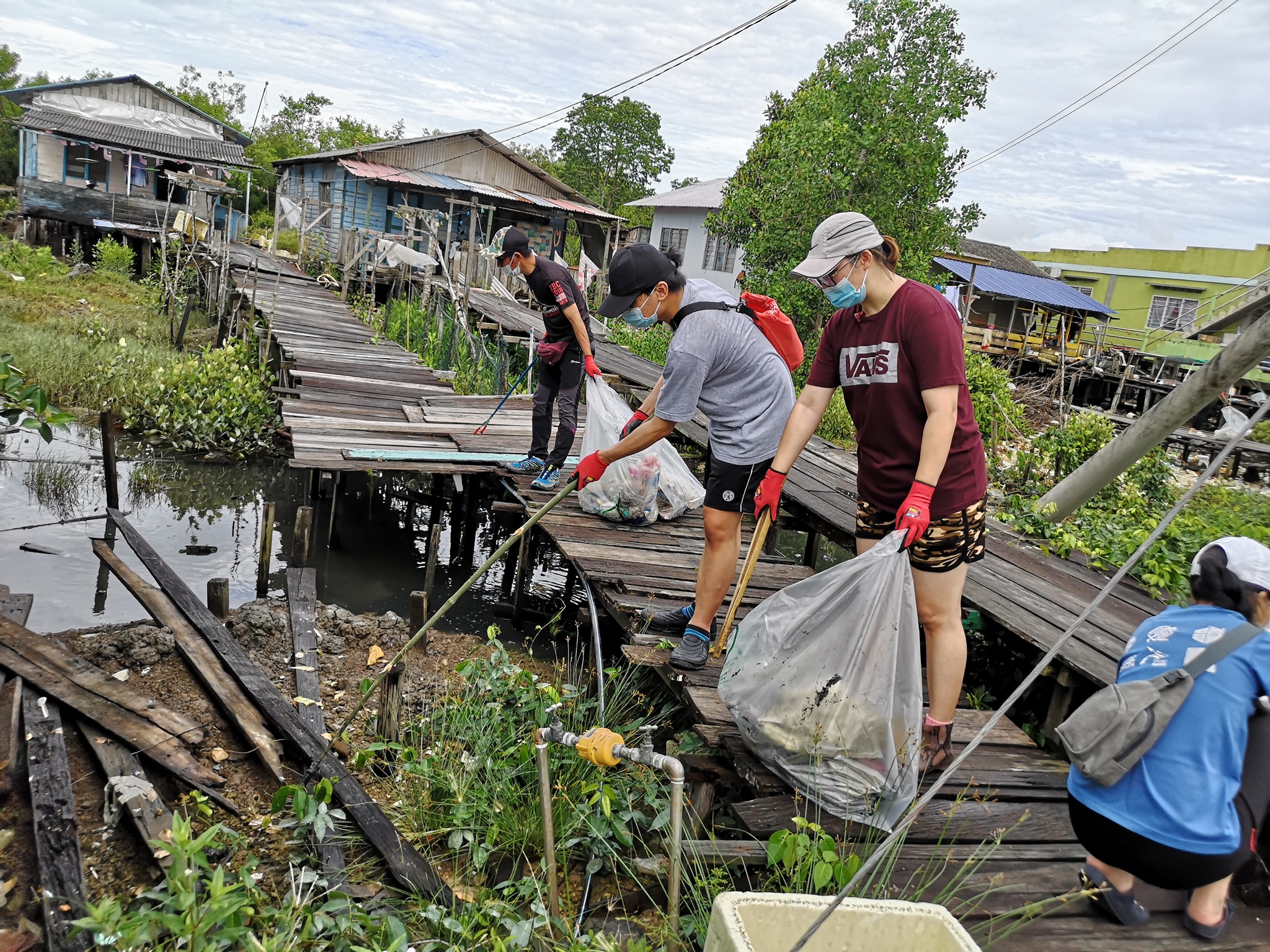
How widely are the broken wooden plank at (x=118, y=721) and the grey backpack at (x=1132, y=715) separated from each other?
10.2 feet

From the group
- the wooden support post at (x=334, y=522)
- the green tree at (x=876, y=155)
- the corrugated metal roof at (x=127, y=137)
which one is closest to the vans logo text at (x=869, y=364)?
the wooden support post at (x=334, y=522)

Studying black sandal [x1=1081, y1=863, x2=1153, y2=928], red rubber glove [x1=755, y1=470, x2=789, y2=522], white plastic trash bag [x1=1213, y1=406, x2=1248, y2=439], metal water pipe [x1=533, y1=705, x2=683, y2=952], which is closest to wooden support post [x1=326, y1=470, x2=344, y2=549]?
red rubber glove [x1=755, y1=470, x2=789, y2=522]

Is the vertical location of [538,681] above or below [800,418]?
below

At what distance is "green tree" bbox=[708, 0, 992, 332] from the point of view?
40.8 feet

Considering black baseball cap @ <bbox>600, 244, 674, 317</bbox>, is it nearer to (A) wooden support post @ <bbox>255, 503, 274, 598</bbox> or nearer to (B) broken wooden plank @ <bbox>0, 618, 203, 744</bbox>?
(B) broken wooden plank @ <bbox>0, 618, 203, 744</bbox>

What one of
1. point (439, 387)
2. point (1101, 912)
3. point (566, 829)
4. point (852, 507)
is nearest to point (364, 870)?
point (566, 829)

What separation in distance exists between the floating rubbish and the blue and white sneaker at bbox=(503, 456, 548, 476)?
389cm

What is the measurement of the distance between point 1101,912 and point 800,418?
1730mm

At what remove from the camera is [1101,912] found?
8.50 ft

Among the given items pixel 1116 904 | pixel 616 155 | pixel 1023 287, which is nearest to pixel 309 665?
pixel 1116 904

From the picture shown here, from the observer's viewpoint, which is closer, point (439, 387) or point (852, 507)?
point (852, 507)

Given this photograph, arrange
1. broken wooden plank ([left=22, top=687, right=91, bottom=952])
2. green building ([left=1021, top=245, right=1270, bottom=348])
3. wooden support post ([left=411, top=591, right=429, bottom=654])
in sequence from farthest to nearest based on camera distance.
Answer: green building ([left=1021, top=245, right=1270, bottom=348])
wooden support post ([left=411, top=591, right=429, bottom=654])
broken wooden plank ([left=22, top=687, right=91, bottom=952])

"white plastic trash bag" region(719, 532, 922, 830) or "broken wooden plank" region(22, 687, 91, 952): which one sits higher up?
"white plastic trash bag" region(719, 532, 922, 830)

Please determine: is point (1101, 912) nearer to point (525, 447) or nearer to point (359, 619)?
point (359, 619)
